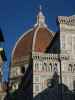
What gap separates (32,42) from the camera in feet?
216

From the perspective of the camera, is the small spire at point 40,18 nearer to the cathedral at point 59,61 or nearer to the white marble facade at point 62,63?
the cathedral at point 59,61

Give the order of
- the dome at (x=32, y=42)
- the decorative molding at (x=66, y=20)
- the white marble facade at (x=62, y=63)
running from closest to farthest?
the white marble facade at (x=62, y=63) < the decorative molding at (x=66, y=20) < the dome at (x=32, y=42)

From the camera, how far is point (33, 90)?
44938 mm

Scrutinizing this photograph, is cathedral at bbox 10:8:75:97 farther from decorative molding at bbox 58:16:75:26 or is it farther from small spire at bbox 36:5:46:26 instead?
small spire at bbox 36:5:46:26

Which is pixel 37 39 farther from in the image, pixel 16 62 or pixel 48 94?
pixel 48 94

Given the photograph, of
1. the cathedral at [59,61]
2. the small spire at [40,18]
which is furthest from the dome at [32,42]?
the cathedral at [59,61]

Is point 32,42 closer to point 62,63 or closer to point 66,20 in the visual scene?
point 66,20

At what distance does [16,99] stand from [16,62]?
27.9 ft

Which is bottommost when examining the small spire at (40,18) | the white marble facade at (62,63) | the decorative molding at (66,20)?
the white marble facade at (62,63)

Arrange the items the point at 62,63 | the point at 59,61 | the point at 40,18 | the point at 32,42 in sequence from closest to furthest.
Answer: the point at 62,63
the point at 59,61
the point at 32,42
the point at 40,18

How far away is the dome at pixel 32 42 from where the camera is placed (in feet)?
214

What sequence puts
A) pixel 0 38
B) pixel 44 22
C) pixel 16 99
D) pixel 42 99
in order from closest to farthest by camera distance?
pixel 0 38 < pixel 42 99 < pixel 16 99 < pixel 44 22

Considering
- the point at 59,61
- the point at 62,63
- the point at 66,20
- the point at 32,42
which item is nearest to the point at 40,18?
the point at 32,42

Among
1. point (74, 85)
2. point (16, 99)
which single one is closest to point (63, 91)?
point (74, 85)
